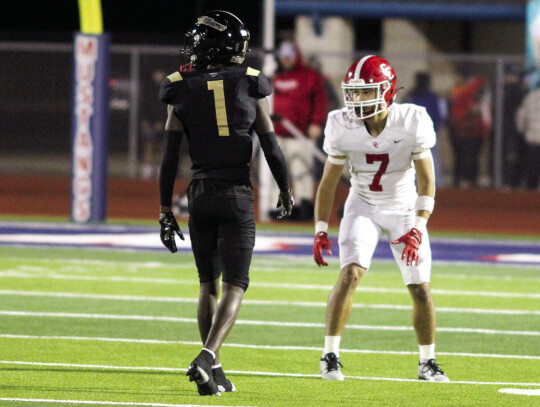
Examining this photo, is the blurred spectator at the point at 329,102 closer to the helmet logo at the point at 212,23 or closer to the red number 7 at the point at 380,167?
the red number 7 at the point at 380,167

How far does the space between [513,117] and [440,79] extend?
3.35 m

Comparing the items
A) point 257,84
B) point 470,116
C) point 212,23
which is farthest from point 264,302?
point 470,116

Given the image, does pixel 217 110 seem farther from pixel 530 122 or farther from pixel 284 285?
pixel 530 122

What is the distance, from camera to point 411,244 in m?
6.43

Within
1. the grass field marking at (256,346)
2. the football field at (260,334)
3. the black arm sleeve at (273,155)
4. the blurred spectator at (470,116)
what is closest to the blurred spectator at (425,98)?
the blurred spectator at (470,116)

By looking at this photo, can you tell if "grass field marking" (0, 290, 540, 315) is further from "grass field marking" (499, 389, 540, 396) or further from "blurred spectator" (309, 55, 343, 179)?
"blurred spectator" (309, 55, 343, 179)

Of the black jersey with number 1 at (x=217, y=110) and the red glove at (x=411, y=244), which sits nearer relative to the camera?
the black jersey with number 1 at (x=217, y=110)

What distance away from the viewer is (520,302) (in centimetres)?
966

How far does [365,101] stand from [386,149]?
278 mm

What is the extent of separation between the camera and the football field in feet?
20.4

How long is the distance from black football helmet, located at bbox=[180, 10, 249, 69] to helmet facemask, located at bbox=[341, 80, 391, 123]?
655mm

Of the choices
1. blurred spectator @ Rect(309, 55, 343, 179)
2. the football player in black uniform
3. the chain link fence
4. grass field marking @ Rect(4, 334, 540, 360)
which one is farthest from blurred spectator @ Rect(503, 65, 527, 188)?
the football player in black uniform

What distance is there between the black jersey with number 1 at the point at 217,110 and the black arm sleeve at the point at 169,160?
0.08 metres

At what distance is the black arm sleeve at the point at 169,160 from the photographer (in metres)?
6.09
